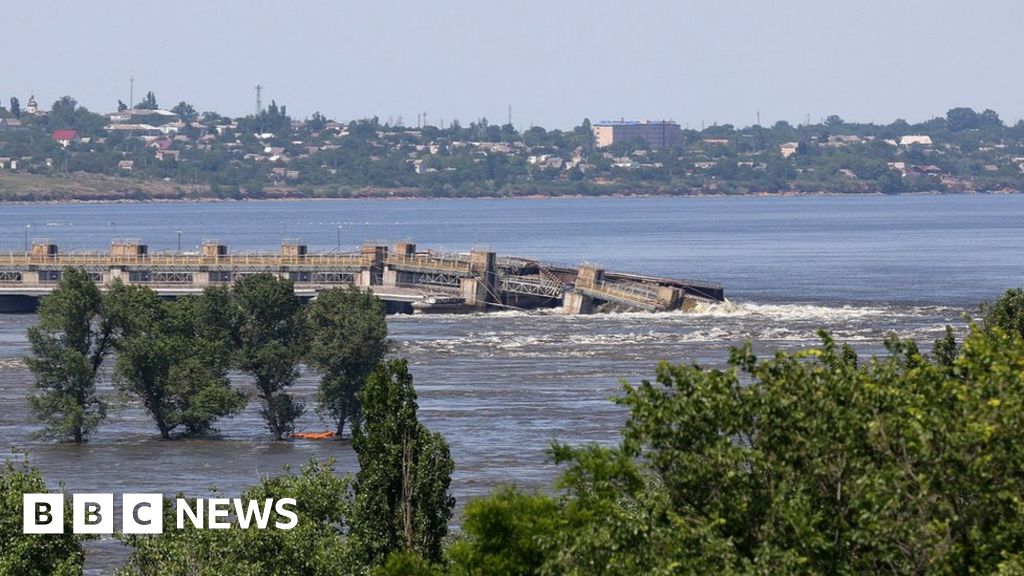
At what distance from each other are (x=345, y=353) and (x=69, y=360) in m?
8.56

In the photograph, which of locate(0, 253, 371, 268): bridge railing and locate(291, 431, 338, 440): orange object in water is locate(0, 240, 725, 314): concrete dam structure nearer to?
locate(0, 253, 371, 268): bridge railing

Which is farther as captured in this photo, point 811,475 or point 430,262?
point 430,262

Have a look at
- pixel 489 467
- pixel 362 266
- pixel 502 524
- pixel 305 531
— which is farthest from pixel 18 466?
pixel 362 266

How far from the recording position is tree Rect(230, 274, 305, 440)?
2549 inches

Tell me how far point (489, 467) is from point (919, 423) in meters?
34.9

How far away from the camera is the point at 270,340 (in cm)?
6575

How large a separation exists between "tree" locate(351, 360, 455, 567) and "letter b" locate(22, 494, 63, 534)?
192 inches

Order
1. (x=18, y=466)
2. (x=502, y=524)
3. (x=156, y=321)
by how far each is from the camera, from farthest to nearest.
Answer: (x=156, y=321), (x=18, y=466), (x=502, y=524)

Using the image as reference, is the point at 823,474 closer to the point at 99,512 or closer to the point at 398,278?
the point at 99,512

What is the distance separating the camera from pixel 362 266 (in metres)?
122

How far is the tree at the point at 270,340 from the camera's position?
212 ft

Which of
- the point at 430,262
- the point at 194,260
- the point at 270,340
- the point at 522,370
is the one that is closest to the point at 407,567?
the point at 270,340

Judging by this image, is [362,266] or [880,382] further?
[362,266]

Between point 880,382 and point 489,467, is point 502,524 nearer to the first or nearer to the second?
point 880,382
